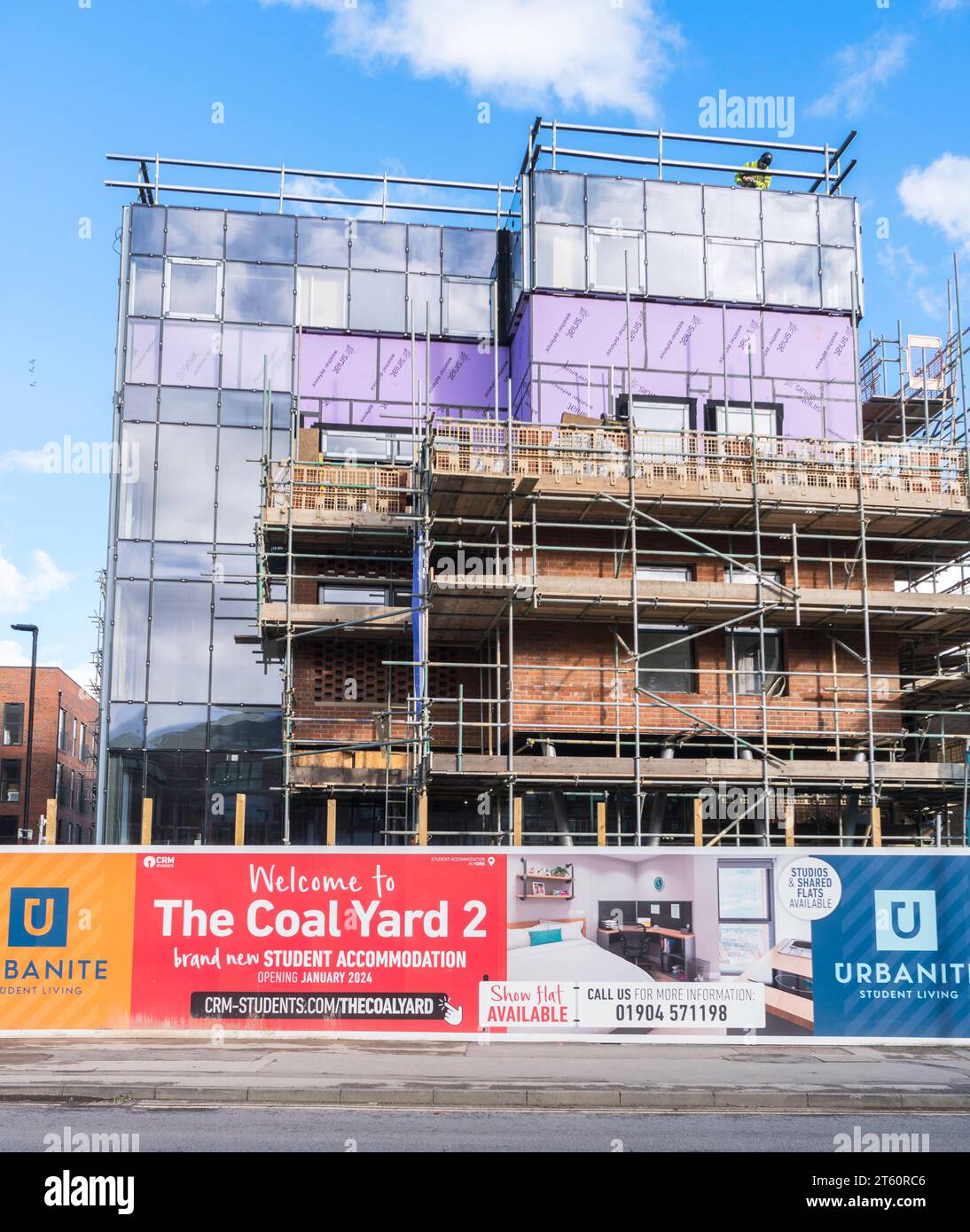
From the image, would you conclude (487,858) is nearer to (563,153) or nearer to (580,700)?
(580,700)

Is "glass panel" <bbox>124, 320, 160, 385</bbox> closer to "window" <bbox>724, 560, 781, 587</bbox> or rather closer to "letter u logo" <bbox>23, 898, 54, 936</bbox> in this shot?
"window" <bbox>724, 560, 781, 587</bbox>

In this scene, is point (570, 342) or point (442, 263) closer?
point (570, 342)

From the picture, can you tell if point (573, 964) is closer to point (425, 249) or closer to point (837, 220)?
point (425, 249)

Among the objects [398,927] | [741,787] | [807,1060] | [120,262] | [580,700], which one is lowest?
[807,1060]

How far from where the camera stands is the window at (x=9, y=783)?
70.4 m

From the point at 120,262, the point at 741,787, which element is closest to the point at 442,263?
the point at 120,262

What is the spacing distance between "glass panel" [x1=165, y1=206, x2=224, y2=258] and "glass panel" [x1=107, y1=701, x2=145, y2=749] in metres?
12.1

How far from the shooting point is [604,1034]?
16.6m

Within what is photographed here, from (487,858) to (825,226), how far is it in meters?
23.6

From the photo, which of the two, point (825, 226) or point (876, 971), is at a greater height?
point (825, 226)

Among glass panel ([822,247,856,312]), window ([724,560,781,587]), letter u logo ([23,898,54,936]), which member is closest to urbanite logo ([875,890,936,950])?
window ([724,560,781,587])

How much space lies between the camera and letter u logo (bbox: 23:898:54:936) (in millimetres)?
16875

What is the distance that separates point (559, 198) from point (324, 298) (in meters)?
6.78

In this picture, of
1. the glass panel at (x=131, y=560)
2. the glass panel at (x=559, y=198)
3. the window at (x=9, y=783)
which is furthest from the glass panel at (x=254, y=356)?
the window at (x=9, y=783)
